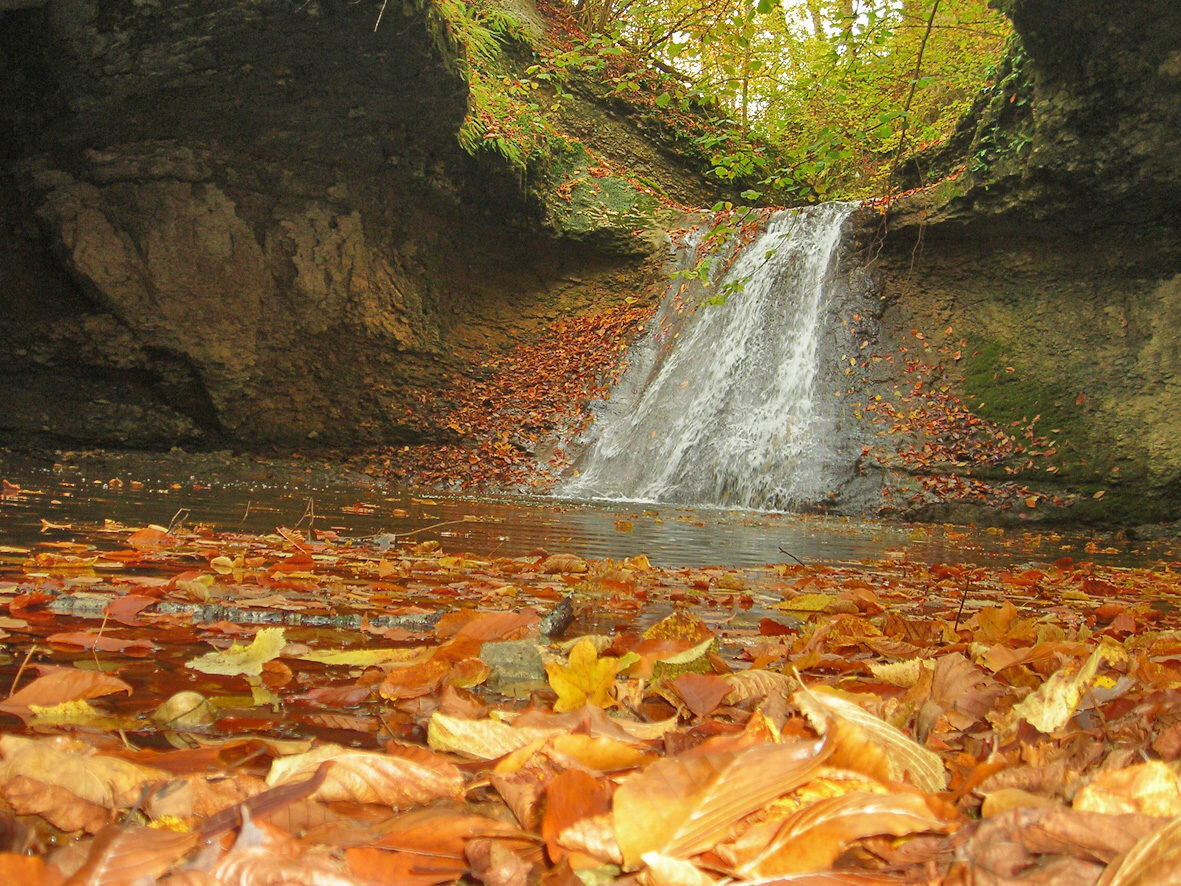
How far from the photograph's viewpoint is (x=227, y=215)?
385 inches

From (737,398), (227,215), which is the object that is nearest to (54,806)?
(227,215)

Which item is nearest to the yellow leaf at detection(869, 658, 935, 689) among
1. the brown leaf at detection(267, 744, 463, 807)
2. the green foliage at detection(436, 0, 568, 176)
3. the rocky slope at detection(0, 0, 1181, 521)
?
the brown leaf at detection(267, 744, 463, 807)

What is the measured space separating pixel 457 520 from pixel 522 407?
6.86 metres

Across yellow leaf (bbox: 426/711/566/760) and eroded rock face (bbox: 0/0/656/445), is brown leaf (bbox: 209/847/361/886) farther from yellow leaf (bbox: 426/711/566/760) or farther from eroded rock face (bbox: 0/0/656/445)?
eroded rock face (bbox: 0/0/656/445)

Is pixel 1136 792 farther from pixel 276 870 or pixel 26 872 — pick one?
pixel 26 872

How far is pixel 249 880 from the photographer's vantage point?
1.98ft

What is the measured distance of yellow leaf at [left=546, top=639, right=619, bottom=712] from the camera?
48.0 inches

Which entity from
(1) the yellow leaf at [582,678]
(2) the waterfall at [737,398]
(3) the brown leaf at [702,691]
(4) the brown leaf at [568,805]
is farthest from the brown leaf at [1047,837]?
(2) the waterfall at [737,398]

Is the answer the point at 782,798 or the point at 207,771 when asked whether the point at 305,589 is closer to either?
the point at 207,771

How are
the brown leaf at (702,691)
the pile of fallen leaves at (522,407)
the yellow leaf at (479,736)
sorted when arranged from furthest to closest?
the pile of fallen leaves at (522,407), the brown leaf at (702,691), the yellow leaf at (479,736)

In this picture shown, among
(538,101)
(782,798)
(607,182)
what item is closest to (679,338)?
(607,182)

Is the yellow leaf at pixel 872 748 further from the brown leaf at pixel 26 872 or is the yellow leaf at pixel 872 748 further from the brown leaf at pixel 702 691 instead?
the brown leaf at pixel 26 872

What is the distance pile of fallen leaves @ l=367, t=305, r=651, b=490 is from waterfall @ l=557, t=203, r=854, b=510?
1.27ft

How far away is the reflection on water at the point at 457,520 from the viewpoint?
13.0ft
